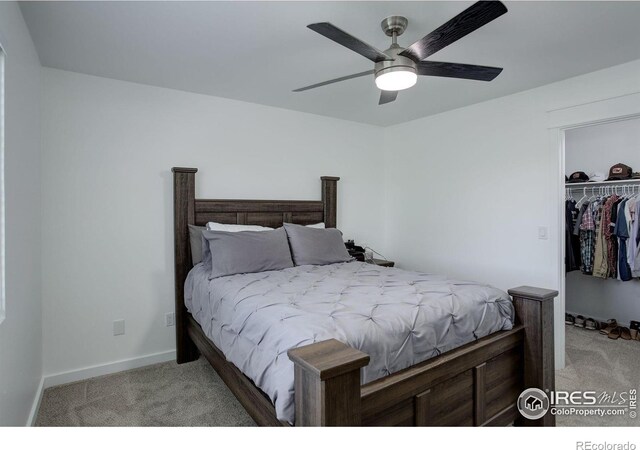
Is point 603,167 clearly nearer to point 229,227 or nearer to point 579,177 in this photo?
point 579,177

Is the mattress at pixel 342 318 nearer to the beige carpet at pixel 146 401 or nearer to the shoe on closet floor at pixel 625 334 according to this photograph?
the beige carpet at pixel 146 401

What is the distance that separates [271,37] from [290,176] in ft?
5.56

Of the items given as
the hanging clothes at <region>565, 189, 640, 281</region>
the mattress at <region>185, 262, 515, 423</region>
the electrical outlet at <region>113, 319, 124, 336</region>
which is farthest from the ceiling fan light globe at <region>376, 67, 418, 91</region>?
the hanging clothes at <region>565, 189, 640, 281</region>

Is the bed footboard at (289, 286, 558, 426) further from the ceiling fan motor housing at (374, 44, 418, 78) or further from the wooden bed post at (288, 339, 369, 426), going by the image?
the ceiling fan motor housing at (374, 44, 418, 78)

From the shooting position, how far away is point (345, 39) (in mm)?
1659

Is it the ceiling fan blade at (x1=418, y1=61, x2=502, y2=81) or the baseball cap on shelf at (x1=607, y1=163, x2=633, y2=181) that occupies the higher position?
the ceiling fan blade at (x1=418, y1=61, x2=502, y2=81)

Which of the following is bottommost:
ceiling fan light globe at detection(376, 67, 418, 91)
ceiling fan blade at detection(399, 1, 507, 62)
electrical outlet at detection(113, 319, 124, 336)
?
electrical outlet at detection(113, 319, 124, 336)

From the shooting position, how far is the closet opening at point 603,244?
341cm

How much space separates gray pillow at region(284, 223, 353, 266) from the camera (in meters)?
3.12

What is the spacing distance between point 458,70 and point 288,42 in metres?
1.05

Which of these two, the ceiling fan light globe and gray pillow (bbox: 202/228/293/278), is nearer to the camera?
the ceiling fan light globe

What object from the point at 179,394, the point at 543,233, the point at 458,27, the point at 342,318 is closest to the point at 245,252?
the point at 179,394

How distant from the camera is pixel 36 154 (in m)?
2.34
